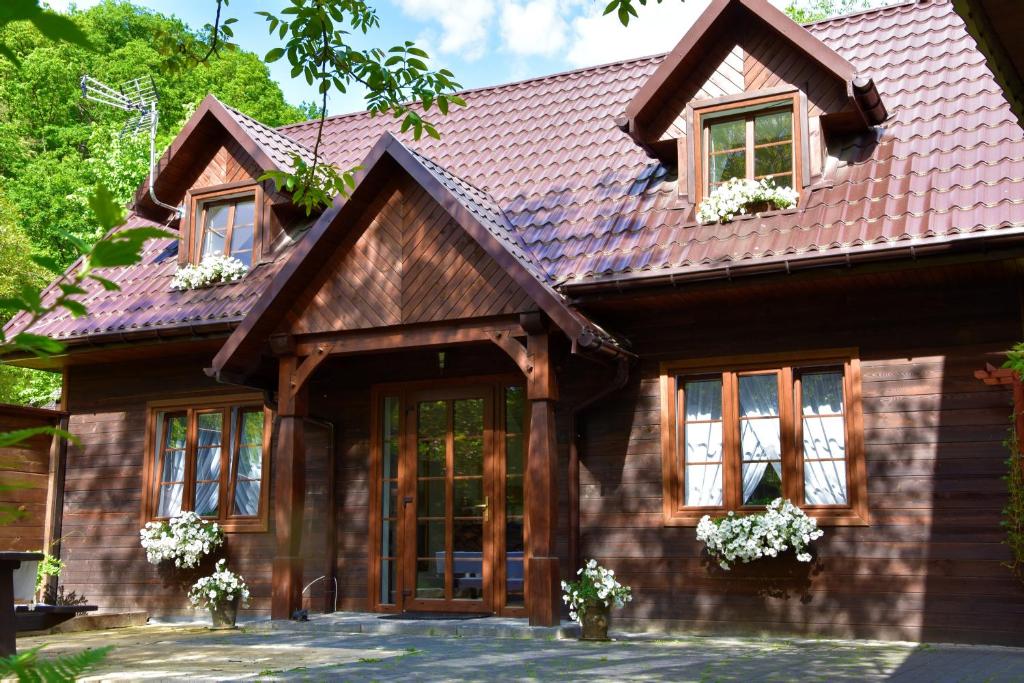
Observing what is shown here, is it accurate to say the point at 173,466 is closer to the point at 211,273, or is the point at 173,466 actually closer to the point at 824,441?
the point at 211,273

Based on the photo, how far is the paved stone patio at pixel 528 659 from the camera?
21.4 ft

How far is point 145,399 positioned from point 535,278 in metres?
5.98

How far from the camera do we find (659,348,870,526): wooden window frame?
30.1 feet

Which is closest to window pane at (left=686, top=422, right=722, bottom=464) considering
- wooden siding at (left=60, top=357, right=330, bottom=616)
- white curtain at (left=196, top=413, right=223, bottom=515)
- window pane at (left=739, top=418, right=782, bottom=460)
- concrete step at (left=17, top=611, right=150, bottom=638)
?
window pane at (left=739, top=418, right=782, bottom=460)

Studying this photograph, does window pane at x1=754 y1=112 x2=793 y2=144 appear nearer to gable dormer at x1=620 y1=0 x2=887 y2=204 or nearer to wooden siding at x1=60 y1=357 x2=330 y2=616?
gable dormer at x1=620 y1=0 x2=887 y2=204

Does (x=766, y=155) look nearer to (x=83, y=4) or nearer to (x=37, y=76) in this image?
(x=37, y=76)

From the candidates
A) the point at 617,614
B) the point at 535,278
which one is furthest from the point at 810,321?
the point at 617,614

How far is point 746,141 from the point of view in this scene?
10422 millimetres

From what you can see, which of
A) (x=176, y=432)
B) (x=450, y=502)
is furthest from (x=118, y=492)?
(x=450, y=502)

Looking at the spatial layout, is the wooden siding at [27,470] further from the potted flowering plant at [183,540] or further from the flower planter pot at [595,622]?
the flower planter pot at [595,622]

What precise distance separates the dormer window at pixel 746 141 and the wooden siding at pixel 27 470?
7764 mm

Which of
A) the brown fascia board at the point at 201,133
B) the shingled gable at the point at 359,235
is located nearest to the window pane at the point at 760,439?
the shingled gable at the point at 359,235

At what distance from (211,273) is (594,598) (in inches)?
243

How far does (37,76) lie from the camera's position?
28656 mm
